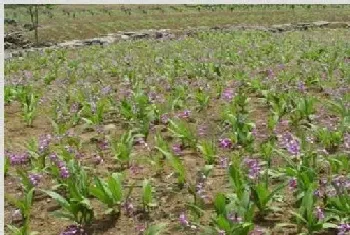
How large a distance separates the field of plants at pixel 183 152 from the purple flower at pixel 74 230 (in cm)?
2

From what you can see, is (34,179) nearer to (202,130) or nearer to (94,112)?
(202,130)

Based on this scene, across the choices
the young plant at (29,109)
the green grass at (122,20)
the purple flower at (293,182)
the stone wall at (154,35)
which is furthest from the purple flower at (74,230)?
the green grass at (122,20)

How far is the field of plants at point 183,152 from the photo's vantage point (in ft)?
16.9

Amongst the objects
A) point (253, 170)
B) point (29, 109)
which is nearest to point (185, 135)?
point (253, 170)

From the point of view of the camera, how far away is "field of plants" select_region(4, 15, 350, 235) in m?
5.14

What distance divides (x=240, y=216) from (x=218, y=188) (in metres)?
1.31

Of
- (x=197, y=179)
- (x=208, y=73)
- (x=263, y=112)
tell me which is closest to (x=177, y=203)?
(x=197, y=179)

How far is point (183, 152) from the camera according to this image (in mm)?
7309

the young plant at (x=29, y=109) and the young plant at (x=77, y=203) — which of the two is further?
the young plant at (x=29, y=109)

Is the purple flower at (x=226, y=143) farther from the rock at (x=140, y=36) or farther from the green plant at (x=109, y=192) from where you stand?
the rock at (x=140, y=36)

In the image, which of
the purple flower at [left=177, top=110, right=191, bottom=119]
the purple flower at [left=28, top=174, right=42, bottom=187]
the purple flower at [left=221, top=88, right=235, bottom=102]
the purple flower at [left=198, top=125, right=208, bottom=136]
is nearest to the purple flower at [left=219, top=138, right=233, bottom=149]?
Result: the purple flower at [left=198, top=125, right=208, bottom=136]

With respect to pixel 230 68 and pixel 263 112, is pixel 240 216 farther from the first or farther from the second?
pixel 230 68

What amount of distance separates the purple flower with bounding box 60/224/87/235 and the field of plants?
21mm

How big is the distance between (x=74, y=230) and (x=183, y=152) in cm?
256
